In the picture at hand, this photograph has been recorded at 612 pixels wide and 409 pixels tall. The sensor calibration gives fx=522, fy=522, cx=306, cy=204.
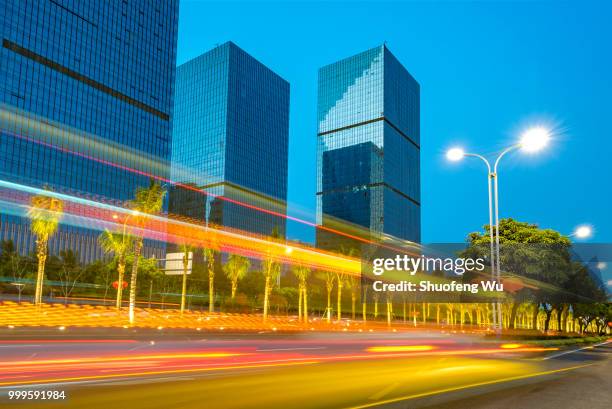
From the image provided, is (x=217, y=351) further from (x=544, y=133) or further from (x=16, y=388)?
(x=544, y=133)

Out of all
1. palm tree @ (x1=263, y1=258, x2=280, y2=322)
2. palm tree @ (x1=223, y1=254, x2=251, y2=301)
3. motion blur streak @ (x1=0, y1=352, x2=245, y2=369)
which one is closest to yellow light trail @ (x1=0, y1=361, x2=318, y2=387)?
motion blur streak @ (x1=0, y1=352, x2=245, y2=369)

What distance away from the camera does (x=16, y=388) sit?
413 inches

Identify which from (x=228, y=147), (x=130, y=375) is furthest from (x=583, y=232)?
(x=228, y=147)

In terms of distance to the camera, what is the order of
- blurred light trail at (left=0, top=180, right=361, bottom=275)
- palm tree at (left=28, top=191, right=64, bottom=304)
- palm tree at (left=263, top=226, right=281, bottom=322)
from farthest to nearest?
palm tree at (left=263, top=226, right=281, bottom=322)
blurred light trail at (left=0, top=180, right=361, bottom=275)
palm tree at (left=28, top=191, right=64, bottom=304)

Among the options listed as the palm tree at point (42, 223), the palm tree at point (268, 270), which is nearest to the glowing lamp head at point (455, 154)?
the palm tree at point (268, 270)

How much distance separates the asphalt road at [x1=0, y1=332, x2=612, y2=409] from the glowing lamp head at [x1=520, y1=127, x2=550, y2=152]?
13.8 m

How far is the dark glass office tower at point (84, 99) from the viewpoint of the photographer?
11281 cm

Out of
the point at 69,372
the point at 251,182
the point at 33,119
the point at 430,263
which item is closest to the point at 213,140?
the point at 251,182

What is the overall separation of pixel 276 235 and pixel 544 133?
139 ft

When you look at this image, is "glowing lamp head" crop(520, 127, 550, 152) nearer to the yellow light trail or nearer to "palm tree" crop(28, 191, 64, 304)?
the yellow light trail

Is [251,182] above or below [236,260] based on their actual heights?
above

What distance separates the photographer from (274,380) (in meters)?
13.8

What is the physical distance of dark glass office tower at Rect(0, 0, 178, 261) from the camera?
113 metres

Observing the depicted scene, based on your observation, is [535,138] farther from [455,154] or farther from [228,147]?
[228,147]
